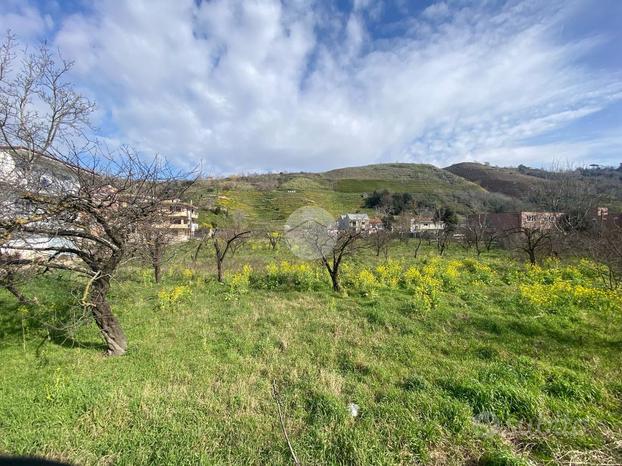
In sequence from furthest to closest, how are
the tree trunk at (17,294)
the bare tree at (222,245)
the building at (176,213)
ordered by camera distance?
the bare tree at (222,245), the building at (176,213), the tree trunk at (17,294)

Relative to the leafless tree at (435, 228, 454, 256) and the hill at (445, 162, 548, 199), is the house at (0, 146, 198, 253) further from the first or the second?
the hill at (445, 162, 548, 199)

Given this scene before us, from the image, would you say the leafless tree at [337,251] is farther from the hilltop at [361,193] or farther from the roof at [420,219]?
the roof at [420,219]

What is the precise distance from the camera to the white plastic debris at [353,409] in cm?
349

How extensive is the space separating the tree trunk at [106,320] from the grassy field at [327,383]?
9.3 inches

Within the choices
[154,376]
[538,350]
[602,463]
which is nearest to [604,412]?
[602,463]

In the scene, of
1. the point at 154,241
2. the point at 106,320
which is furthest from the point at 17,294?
the point at 154,241

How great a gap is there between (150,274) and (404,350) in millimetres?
11380

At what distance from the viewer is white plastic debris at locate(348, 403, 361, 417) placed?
3485mm

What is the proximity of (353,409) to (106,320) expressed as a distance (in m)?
4.58

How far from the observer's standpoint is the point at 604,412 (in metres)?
3.39

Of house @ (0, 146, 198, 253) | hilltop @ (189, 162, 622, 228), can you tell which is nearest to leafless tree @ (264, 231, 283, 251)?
hilltop @ (189, 162, 622, 228)

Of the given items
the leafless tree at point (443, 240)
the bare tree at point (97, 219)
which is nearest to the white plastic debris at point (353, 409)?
the bare tree at point (97, 219)

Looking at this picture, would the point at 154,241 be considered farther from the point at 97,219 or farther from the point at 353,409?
the point at 353,409

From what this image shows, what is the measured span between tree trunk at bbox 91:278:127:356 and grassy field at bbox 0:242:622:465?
0.24 metres
